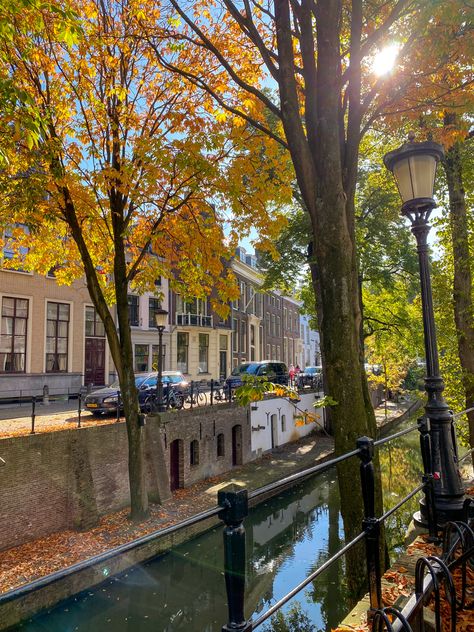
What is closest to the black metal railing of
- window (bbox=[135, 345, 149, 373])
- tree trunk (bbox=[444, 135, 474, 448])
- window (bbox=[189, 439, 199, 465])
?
tree trunk (bbox=[444, 135, 474, 448])

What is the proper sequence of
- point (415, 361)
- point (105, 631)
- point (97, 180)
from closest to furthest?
point (105, 631)
point (97, 180)
point (415, 361)

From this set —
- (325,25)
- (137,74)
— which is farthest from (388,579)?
(137,74)

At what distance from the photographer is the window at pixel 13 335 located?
19.6 meters

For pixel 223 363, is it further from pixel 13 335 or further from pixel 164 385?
pixel 13 335

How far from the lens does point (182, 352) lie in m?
31.8

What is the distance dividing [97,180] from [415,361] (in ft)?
107

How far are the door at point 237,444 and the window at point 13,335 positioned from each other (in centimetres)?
1004

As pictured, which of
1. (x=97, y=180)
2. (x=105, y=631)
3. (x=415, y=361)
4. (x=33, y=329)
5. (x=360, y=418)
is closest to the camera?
(x=360, y=418)

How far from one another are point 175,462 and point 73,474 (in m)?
4.81

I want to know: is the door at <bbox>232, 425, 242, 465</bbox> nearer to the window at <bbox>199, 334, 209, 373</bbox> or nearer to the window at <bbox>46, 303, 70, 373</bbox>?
the window at <bbox>46, 303, 70, 373</bbox>

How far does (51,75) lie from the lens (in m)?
8.90

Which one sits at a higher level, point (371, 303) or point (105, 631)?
point (371, 303)

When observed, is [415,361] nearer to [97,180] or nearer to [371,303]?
[371,303]

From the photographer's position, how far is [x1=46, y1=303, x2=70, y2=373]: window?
2145 cm
